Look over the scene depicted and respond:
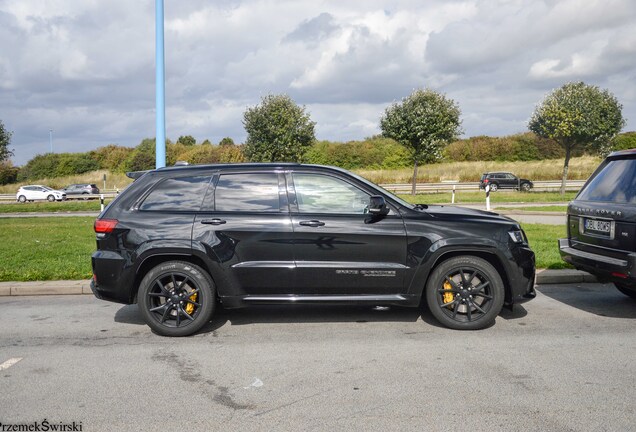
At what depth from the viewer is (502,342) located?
5.19 meters

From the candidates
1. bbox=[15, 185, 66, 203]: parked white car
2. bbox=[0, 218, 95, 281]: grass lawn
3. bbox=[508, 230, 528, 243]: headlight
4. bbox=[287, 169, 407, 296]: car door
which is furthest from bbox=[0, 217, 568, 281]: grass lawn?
bbox=[15, 185, 66, 203]: parked white car

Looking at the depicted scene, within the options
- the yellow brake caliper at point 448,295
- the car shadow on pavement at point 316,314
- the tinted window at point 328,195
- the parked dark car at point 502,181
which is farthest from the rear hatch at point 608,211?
the parked dark car at point 502,181

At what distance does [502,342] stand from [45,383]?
13.1 feet

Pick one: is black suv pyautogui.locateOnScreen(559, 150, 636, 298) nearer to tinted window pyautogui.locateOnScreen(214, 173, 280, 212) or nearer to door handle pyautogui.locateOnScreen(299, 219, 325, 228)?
door handle pyautogui.locateOnScreen(299, 219, 325, 228)

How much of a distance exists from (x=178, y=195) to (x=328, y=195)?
158 centimetres

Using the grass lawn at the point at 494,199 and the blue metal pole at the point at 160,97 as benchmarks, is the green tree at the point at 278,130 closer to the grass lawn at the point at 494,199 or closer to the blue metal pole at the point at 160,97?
the grass lawn at the point at 494,199

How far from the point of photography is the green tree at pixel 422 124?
32500mm

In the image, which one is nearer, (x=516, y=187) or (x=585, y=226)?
(x=585, y=226)

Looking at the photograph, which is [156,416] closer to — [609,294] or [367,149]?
[609,294]

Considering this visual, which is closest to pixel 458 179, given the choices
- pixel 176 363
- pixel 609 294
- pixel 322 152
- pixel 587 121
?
pixel 322 152

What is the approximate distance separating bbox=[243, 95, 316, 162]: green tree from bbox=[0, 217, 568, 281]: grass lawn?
21.3 meters

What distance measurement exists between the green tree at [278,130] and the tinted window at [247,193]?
98.8 feet

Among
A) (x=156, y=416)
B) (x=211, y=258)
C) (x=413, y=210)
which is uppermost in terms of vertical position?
(x=413, y=210)

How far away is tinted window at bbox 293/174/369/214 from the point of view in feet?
18.6
